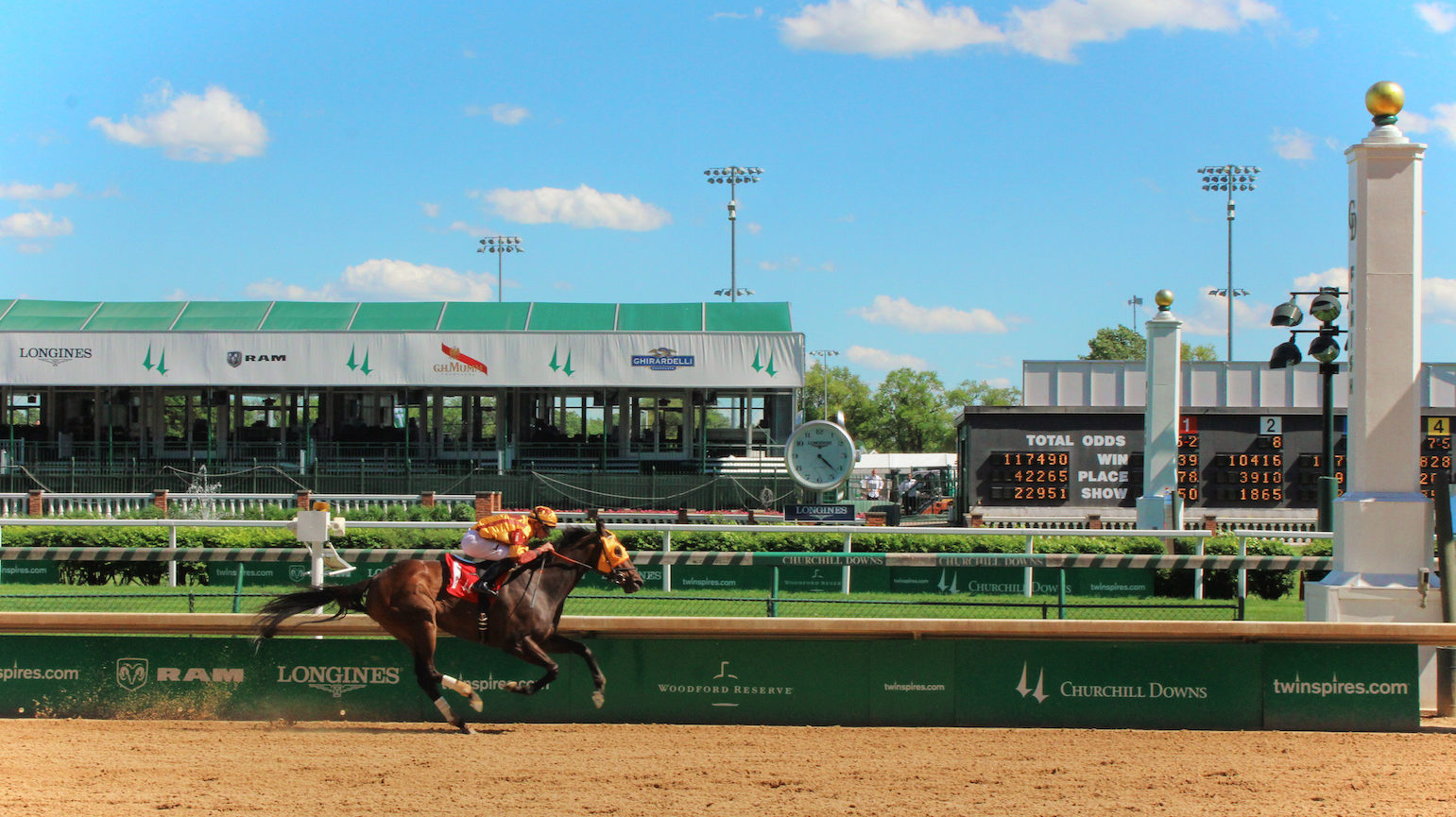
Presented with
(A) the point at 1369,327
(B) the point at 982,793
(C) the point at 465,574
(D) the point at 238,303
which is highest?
(D) the point at 238,303

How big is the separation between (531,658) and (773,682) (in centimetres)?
168

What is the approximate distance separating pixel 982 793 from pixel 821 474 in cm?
1297

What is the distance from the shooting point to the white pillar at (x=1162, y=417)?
56.8 ft

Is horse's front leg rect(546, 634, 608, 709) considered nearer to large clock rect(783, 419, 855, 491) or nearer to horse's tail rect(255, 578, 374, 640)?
horse's tail rect(255, 578, 374, 640)

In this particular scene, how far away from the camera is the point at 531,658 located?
25.5 feet

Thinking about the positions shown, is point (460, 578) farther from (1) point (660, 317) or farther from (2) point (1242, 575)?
(1) point (660, 317)

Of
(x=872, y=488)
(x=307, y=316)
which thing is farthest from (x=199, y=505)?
(x=872, y=488)

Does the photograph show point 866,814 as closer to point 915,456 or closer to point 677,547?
point 677,547

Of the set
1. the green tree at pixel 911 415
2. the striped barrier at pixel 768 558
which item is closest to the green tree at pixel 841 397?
the green tree at pixel 911 415

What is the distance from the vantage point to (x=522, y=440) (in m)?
34.0

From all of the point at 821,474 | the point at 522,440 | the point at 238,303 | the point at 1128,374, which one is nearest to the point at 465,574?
the point at 821,474

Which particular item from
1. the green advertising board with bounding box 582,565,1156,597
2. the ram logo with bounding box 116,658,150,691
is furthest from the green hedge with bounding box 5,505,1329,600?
the ram logo with bounding box 116,658,150,691

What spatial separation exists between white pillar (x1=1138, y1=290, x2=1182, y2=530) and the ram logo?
13604 millimetres

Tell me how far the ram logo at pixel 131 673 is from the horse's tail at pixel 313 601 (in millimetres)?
1161
